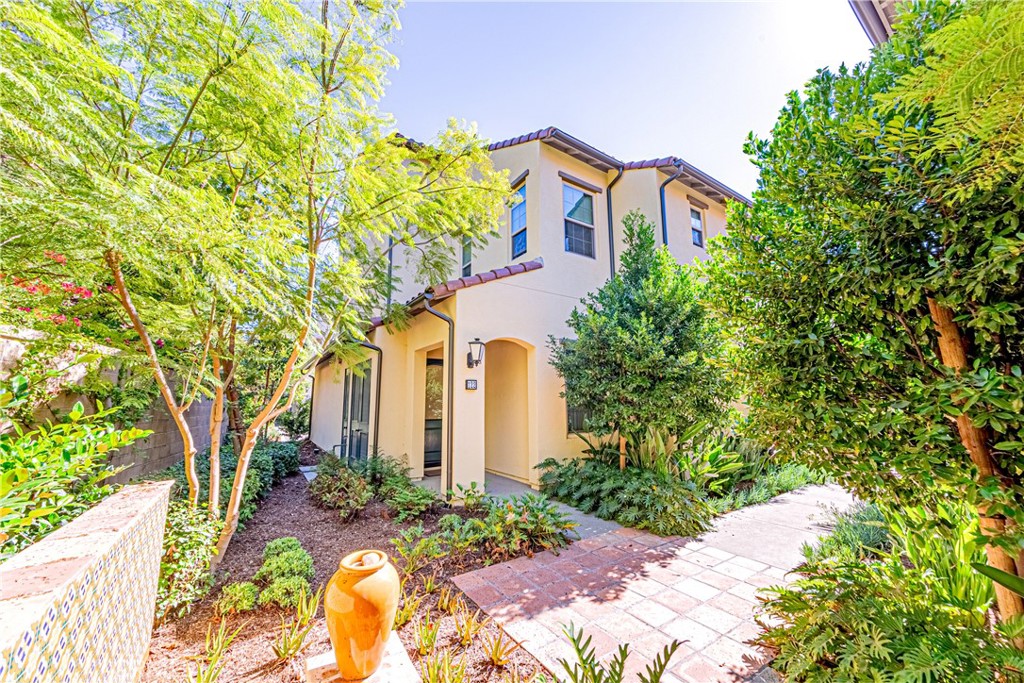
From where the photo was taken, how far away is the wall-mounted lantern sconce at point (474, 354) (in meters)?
7.19

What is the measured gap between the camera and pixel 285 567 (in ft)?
13.8

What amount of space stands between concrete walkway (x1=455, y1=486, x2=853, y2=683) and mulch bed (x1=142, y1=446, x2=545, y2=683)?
15.0 inches

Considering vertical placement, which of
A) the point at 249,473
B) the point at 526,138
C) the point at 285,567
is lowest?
the point at 285,567

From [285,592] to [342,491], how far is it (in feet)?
12.2

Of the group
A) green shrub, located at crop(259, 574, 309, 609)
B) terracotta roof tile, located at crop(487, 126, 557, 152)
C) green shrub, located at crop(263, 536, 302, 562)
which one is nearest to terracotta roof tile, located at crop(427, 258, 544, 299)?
terracotta roof tile, located at crop(487, 126, 557, 152)

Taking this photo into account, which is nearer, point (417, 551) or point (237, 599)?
point (237, 599)

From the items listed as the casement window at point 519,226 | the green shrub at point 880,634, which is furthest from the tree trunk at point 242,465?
the casement window at point 519,226

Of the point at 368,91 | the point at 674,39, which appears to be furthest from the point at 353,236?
the point at 674,39

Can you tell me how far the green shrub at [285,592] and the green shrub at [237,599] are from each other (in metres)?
0.08

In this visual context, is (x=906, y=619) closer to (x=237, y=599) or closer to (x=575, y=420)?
(x=237, y=599)

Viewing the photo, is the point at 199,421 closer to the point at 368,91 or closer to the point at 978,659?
the point at 368,91

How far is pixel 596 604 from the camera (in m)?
3.85

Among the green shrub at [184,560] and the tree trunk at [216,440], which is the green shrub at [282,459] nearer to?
the tree trunk at [216,440]

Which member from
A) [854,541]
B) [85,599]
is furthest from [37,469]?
[854,541]
